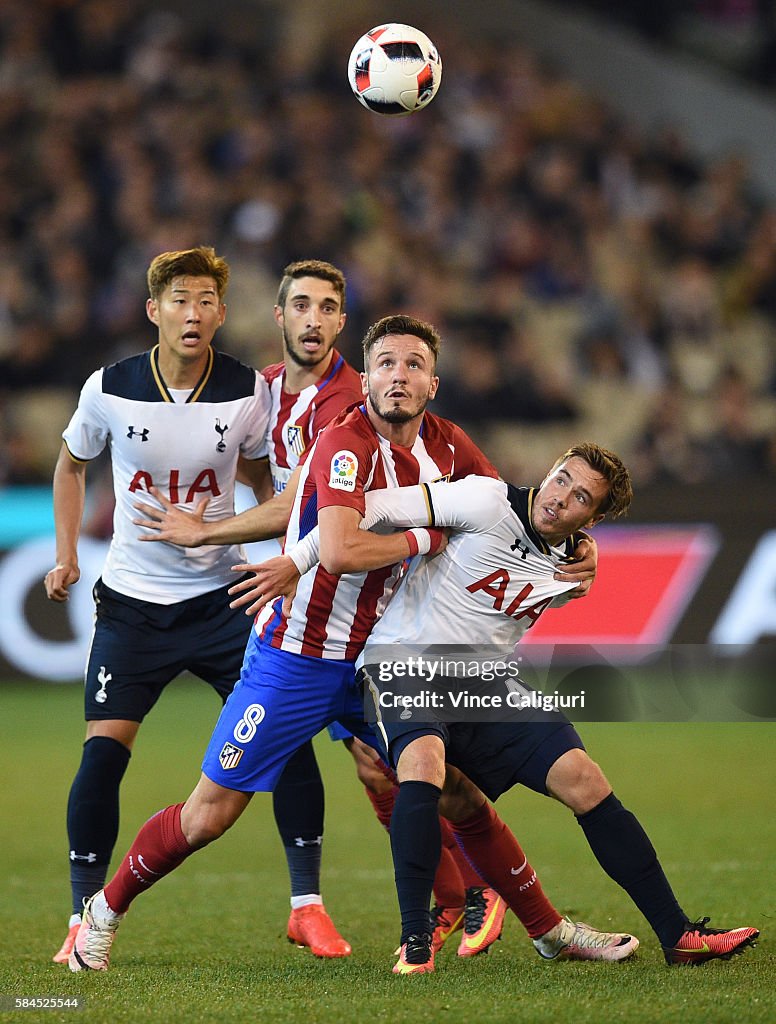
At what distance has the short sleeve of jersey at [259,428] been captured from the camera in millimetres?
5383

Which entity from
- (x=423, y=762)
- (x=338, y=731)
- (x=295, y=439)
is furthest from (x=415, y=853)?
(x=295, y=439)

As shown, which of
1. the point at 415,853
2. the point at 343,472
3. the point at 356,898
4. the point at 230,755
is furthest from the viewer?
the point at 356,898

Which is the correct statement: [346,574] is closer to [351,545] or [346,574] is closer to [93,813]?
[351,545]

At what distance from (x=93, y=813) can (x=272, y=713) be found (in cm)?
89

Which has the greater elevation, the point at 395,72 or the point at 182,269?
the point at 395,72

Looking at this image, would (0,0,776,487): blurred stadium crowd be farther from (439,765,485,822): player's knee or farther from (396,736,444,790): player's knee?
(396,736,444,790): player's knee

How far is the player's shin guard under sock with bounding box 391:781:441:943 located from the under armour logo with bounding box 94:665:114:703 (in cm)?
133

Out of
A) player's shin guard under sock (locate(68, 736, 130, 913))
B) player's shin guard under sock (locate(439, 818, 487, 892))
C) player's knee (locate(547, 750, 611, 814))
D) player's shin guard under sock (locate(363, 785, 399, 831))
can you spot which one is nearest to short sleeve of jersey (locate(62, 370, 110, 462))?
player's shin guard under sock (locate(68, 736, 130, 913))

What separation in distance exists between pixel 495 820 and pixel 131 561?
66.3 inches

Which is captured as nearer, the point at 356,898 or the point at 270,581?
the point at 270,581

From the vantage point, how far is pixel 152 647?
5176 mm

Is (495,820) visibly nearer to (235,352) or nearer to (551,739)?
(551,739)

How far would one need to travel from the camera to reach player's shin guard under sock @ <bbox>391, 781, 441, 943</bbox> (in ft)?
13.8

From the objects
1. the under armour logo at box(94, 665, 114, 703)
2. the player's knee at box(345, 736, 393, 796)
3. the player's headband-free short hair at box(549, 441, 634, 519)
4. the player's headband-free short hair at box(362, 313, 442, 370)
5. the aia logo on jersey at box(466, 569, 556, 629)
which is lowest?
the player's knee at box(345, 736, 393, 796)
